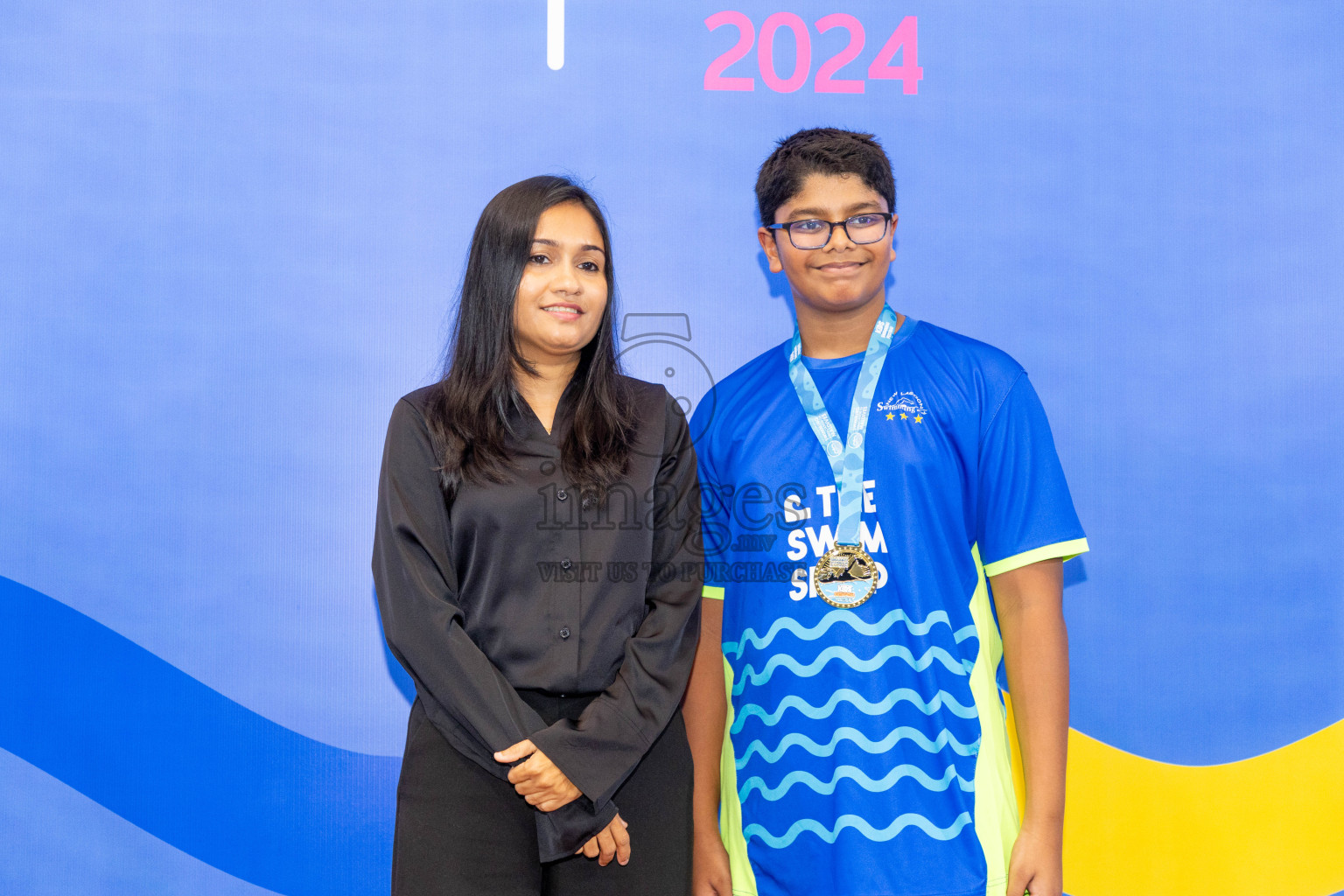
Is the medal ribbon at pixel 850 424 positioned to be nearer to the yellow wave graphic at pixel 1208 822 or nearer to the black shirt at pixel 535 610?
the black shirt at pixel 535 610

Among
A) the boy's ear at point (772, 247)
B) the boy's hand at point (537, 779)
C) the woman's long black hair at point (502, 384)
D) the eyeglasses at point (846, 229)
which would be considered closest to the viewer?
the boy's hand at point (537, 779)

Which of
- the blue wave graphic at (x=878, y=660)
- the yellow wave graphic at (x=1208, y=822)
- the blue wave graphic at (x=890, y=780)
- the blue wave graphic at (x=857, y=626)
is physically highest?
the blue wave graphic at (x=857, y=626)

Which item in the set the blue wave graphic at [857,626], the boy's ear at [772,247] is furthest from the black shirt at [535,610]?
the boy's ear at [772,247]

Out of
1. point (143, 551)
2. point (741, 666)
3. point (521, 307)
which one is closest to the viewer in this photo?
point (521, 307)

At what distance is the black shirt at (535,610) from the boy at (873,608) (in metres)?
0.25

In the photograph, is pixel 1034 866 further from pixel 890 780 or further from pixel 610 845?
pixel 610 845

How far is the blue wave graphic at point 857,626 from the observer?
75.4 inches

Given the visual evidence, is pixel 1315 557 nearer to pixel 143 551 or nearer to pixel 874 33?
pixel 874 33

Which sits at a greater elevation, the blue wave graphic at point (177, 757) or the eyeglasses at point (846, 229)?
the eyeglasses at point (846, 229)

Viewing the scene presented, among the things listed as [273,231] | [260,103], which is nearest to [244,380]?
[273,231]

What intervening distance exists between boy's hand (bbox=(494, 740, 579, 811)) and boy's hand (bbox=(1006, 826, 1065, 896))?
84 centimetres

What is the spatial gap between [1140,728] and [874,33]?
6.32 ft

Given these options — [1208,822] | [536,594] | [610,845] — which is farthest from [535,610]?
[1208,822]

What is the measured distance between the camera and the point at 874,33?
264 centimetres
